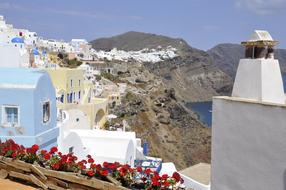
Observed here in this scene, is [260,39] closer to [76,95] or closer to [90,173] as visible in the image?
[90,173]

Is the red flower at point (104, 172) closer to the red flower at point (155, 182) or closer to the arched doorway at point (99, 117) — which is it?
the red flower at point (155, 182)

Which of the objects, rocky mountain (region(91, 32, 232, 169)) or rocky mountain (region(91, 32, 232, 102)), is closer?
rocky mountain (region(91, 32, 232, 169))

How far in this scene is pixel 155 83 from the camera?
71688 mm

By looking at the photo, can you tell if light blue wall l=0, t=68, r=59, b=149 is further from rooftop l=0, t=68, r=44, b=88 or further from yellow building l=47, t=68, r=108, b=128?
yellow building l=47, t=68, r=108, b=128

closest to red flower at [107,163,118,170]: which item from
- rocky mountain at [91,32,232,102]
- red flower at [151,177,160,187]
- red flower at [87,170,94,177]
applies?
red flower at [87,170,94,177]

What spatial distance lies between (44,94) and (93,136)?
5.23m

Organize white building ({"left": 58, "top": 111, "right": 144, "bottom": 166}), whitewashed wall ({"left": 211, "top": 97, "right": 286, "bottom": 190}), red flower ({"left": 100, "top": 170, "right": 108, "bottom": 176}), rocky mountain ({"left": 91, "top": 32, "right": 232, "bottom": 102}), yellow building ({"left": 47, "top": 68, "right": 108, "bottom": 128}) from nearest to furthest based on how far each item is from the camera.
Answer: whitewashed wall ({"left": 211, "top": 97, "right": 286, "bottom": 190}) < red flower ({"left": 100, "top": 170, "right": 108, "bottom": 176}) < white building ({"left": 58, "top": 111, "right": 144, "bottom": 166}) < yellow building ({"left": 47, "top": 68, "right": 108, "bottom": 128}) < rocky mountain ({"left": 91, "top": 32, "right": 232, "bottom": 102})

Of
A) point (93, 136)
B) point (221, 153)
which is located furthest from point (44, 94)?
point (221, 153)

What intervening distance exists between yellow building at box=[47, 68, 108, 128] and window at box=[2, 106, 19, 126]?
48.3 feet

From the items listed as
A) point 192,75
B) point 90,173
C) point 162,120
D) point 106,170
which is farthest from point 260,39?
point 192,75

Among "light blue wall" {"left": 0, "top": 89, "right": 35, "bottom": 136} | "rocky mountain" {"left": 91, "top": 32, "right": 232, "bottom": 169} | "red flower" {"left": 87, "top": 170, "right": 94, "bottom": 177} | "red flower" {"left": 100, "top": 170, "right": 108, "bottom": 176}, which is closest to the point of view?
"red flower" {"left": 100, "top": 170, "right": 108, "bottom": 176}

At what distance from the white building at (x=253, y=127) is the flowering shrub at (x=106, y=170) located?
0.79 metres

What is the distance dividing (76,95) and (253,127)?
26.5 m

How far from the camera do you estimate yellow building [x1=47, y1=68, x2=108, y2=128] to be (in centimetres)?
2835
